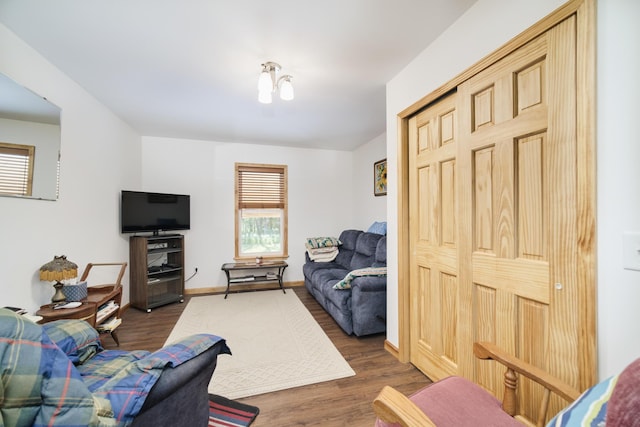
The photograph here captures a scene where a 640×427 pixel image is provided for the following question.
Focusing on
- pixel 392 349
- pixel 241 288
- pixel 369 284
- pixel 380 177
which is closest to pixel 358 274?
pixel 369 284

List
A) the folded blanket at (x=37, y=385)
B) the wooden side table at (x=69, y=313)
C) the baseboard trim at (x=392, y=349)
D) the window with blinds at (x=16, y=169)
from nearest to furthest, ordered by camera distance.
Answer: the folded blanket at (x=37, y=385), the window with blinds at (x=16, y=169), the wooden side table at (x=69, y=313), the baseboard trim at (x=392, y=349)

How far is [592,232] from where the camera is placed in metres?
0.99

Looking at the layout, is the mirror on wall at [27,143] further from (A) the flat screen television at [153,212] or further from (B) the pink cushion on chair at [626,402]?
Answer: (B) the pink cushion on chair at [626,402]

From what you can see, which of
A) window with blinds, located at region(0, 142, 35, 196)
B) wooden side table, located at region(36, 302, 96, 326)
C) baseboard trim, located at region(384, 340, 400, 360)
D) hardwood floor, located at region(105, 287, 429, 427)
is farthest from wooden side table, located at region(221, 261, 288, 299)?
window with blinds, located at region(0, 142, 35, 196)

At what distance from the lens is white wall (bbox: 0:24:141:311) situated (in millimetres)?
1785

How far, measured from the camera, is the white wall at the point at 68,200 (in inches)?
70.3

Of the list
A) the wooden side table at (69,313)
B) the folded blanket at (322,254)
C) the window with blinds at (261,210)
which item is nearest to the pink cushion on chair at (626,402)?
the wooden side table at (69,313)

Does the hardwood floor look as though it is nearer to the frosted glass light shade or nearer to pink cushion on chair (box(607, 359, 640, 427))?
pink cushion on chair (box(607, 359, 640, 427))

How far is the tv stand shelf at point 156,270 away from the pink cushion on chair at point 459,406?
352 centimetres

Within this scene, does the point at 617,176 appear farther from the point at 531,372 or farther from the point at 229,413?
the point at 229,413

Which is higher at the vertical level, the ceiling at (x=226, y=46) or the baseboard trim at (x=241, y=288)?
the ceiling at (x=226, y=46)

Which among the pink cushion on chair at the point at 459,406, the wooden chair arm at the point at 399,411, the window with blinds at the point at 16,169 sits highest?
the window with blinds at the point at 16,169

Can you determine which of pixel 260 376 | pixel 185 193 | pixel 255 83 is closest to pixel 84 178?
pixel 185 193

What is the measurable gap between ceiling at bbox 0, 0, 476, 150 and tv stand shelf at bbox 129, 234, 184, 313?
67.9 inches
